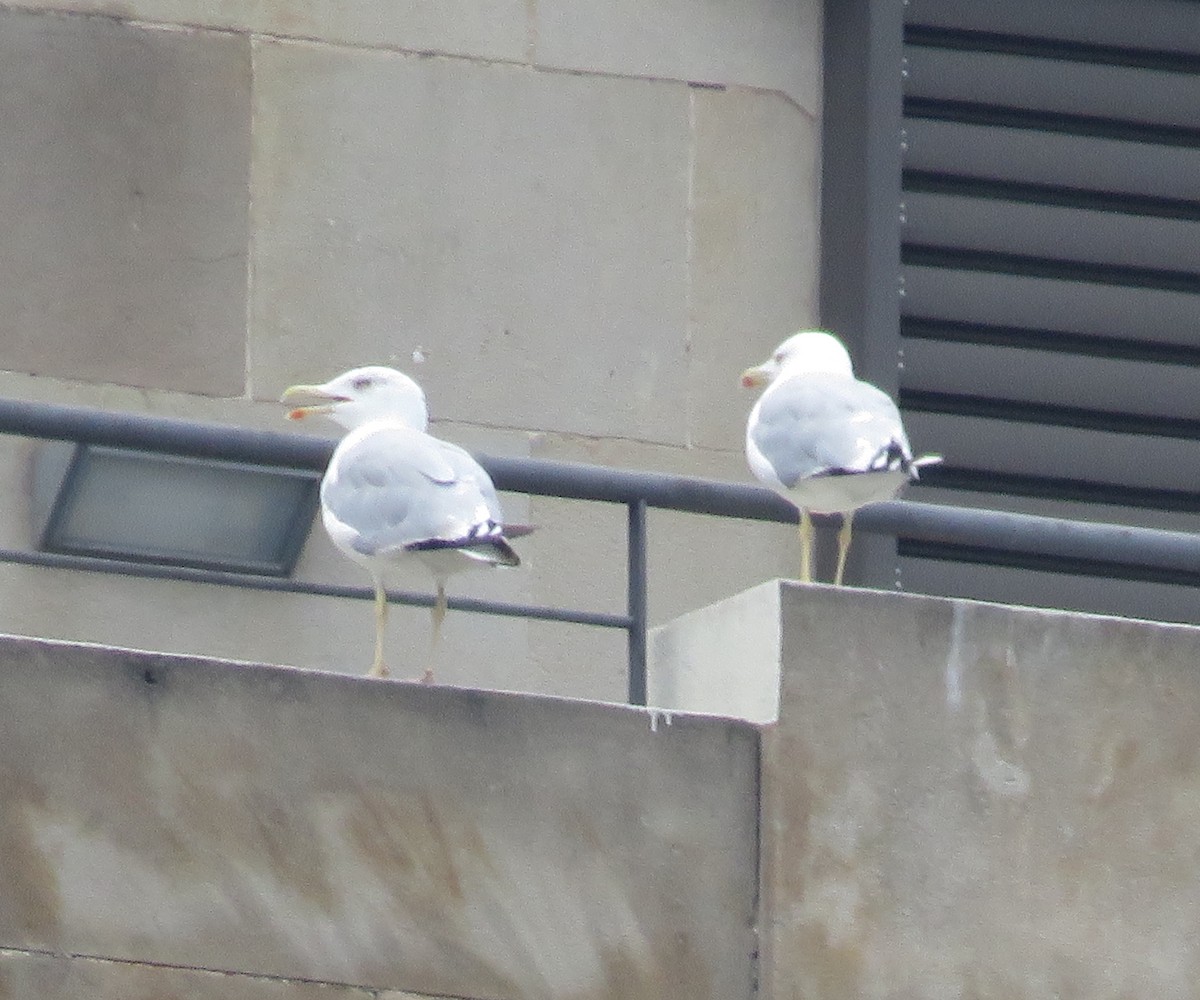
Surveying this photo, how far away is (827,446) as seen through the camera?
9945 mm

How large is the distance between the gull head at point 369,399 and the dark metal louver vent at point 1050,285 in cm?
208

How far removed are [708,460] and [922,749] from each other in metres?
2.63

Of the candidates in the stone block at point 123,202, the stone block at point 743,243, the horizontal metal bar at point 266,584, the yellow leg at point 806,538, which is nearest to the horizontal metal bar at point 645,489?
the yellow leg at point 806,538

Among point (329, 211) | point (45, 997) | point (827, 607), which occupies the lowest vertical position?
point (45, 997)

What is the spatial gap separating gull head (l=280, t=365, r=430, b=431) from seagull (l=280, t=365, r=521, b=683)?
0.23 metres

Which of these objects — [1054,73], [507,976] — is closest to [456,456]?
[507,976]

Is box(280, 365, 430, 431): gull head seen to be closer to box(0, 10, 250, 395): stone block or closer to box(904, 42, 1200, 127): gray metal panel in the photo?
box(0, 10, 250, 395): stone block

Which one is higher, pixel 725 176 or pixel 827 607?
pixel 725 176

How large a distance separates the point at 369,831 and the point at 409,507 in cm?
74

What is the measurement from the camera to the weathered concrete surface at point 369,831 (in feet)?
31.1

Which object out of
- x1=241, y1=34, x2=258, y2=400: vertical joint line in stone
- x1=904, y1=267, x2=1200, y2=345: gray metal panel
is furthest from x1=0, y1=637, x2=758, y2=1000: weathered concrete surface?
x1=904, y1=267, x2=1200, y2=345: gray metal panel

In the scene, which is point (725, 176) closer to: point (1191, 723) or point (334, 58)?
point (334, 58)

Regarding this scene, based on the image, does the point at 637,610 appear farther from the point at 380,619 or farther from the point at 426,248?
the point at 426,248

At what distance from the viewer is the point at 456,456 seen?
10.1 metres
